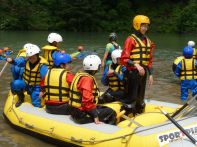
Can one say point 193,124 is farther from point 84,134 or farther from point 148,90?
point 148,90

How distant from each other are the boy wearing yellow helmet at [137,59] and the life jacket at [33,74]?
Result: 1392 mm

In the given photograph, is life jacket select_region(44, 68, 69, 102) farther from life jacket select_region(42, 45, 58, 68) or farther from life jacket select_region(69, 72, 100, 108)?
life jacket select_region(42, 45, 58, 68)

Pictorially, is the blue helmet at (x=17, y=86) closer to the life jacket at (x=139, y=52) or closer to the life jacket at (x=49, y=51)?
the life jacket at (x=49, y=51)

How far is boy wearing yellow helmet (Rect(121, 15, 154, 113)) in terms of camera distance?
6055 mm

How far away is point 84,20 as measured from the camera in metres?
33.2

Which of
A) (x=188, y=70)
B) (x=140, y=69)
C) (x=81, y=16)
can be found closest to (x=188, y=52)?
(x=188, y=70)

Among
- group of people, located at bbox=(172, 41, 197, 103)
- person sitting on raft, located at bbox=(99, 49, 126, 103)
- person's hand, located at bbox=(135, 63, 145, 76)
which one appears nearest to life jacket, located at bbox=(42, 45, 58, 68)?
person sitting on raft, located at bbox=(99, 49, 126, 103)

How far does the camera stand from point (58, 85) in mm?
5867

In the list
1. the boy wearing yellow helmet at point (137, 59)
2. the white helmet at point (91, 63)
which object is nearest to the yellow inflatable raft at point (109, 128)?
the boy wearing yellow helmet at point (137, 59)

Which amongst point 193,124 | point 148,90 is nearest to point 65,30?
point 148,90

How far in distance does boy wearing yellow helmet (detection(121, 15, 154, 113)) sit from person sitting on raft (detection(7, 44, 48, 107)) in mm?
1351

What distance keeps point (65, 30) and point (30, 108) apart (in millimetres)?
26657

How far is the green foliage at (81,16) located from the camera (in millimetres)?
31750

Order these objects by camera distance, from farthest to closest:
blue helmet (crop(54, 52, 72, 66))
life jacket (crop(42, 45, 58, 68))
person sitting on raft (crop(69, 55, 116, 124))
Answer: life jacket (crop(42, 45, 58, 68)), blue helmet (crop(54, 52, 72, 66)), person sitting on raft (crop(69, 55, 116, 124))
